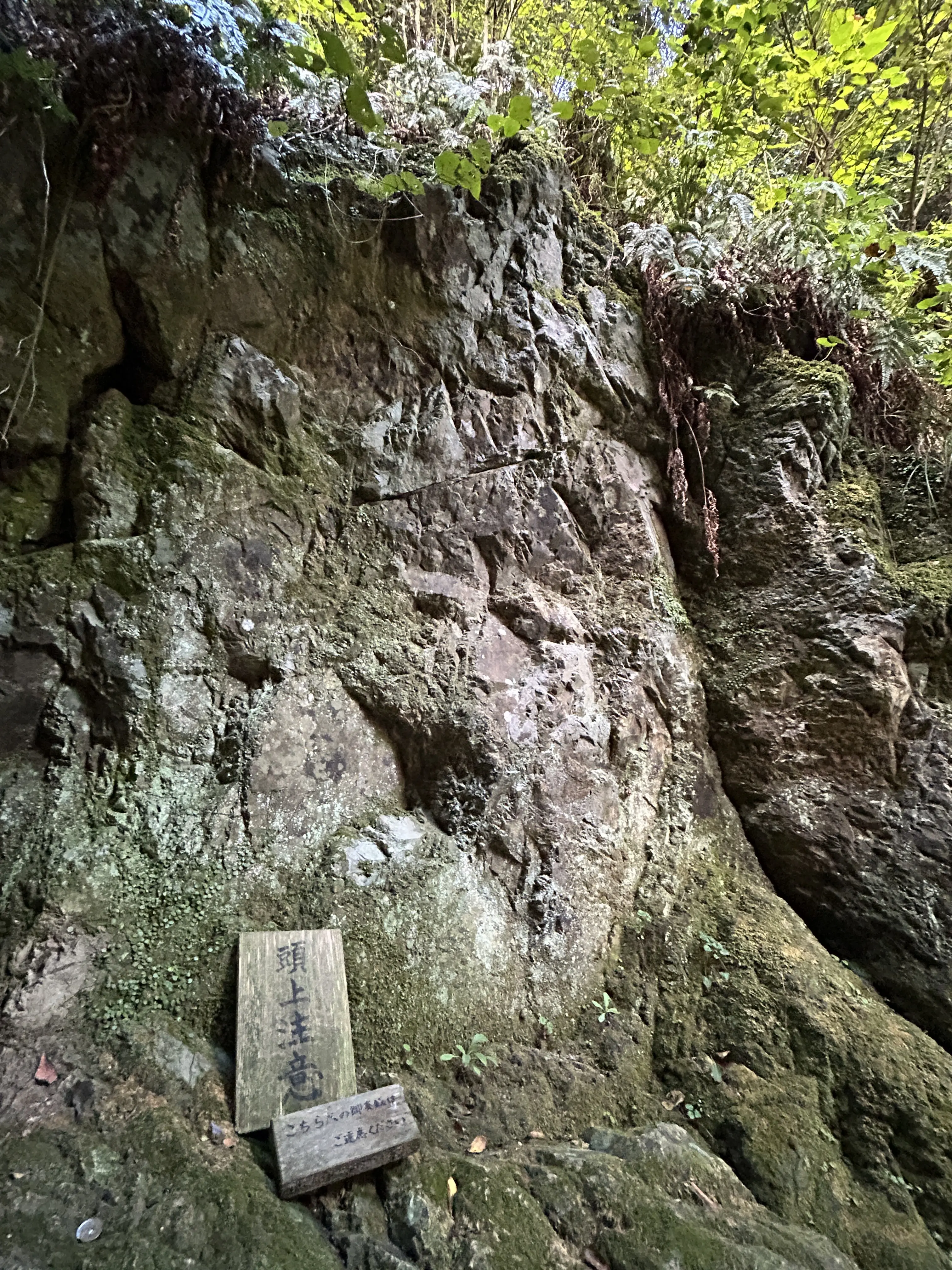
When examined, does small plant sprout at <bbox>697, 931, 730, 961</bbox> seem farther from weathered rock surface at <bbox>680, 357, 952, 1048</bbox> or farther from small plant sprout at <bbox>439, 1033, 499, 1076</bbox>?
small plant sprout at <bbox>439, 1033, 499, 1076</bbox>

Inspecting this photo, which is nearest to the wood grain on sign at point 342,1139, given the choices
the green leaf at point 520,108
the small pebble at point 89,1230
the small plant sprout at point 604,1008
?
the small pebble at point 89,1230

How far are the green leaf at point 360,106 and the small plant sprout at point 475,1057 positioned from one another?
4694 mm

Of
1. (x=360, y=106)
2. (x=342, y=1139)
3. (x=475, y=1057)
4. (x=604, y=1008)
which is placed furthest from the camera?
(x=604, y=1008)

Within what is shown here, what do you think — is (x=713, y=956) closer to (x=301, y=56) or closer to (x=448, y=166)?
(x=448, y=166)

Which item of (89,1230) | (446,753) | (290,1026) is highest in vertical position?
(446,753)

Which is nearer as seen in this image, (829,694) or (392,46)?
(392,46)

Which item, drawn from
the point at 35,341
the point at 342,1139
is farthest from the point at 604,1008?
the point at 35,341

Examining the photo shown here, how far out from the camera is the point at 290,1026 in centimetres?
266

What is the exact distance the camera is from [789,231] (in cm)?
504

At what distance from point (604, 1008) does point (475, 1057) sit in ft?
2.72

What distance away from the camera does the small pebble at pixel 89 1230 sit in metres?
1.82

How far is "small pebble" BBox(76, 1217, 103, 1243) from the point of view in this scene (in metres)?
1.82

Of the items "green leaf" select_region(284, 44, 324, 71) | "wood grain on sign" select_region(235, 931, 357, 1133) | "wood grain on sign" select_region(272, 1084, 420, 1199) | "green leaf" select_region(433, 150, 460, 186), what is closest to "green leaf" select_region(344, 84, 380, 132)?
"green leaf" select_region(284, 44, 324, 71)

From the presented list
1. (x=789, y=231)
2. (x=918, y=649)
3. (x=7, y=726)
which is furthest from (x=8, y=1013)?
(x=789, y=231)
